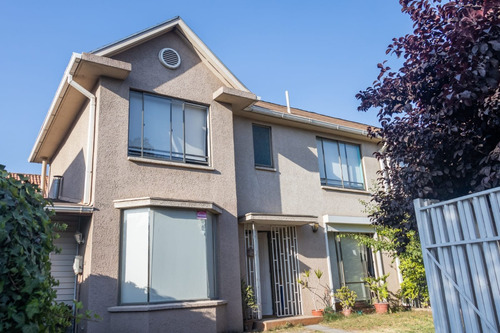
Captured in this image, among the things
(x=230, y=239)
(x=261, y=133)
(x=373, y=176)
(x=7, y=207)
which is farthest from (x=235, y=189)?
(x=7, y=207)

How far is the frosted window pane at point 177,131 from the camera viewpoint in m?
11.0

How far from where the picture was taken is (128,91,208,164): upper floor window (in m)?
10.6

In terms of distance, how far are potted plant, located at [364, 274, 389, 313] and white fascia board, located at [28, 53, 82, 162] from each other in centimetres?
1068

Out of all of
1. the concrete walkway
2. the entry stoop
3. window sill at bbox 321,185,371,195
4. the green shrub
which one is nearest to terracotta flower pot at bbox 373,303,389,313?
the entry stoop

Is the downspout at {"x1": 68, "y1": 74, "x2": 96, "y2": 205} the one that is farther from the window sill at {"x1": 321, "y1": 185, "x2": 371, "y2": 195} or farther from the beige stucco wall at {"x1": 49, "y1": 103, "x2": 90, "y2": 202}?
the window sill at {"x1": 321, "y1": 185, "x2": 371, "y2": 195}

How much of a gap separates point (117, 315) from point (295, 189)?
667 centimetres

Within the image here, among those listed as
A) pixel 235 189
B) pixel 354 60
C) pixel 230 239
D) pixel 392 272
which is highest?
pixel 354 60

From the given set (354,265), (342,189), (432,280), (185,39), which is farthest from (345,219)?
(432,280)

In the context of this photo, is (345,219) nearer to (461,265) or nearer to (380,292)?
(380,292)

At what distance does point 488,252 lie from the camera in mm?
4914

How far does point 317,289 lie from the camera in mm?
12703

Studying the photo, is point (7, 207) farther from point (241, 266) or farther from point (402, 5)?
point (241, 266)

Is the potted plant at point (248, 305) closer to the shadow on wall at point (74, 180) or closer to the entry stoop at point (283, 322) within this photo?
the entry stoop at point (283, 322)

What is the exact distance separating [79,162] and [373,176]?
33.8 ft
